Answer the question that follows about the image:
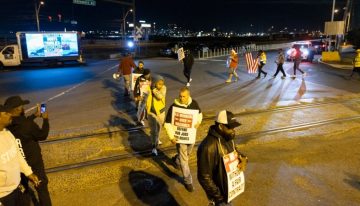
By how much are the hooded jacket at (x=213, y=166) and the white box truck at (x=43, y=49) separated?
27009 millimetres

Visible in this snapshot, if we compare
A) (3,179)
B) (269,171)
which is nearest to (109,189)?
(3,179)

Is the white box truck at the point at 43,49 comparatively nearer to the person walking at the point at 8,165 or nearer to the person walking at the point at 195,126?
the person walking at the point at 195,126

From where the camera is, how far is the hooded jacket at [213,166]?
3596mm

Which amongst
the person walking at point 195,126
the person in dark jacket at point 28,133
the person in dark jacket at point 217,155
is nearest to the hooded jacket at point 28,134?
the person in dark jacket at point 28,133

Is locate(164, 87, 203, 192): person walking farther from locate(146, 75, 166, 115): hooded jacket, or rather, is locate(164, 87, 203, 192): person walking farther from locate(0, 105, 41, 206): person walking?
locate(0, 105, 41, 206): person walking

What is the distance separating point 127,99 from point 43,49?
18.5 meters

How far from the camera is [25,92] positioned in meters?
15.3

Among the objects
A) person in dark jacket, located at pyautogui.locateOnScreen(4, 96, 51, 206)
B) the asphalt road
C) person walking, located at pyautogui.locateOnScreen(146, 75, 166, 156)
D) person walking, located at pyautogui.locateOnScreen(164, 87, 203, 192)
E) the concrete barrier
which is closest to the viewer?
person in dark jacket, located at pyautogui.locateOnScreen(4, 96, 51, 206)

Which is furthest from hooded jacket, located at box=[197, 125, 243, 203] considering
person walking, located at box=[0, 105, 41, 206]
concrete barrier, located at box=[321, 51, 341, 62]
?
concrete barrier, located at box=[321, 51, 341, 62]

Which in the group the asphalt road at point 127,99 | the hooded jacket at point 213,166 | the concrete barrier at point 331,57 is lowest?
the asphalt road at point 127,99

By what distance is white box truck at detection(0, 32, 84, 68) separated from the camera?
2691cm

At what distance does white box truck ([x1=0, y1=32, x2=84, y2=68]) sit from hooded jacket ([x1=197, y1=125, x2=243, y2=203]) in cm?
2701

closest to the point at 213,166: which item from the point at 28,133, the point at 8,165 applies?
the point at 8,165

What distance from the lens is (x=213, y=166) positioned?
143 inches
